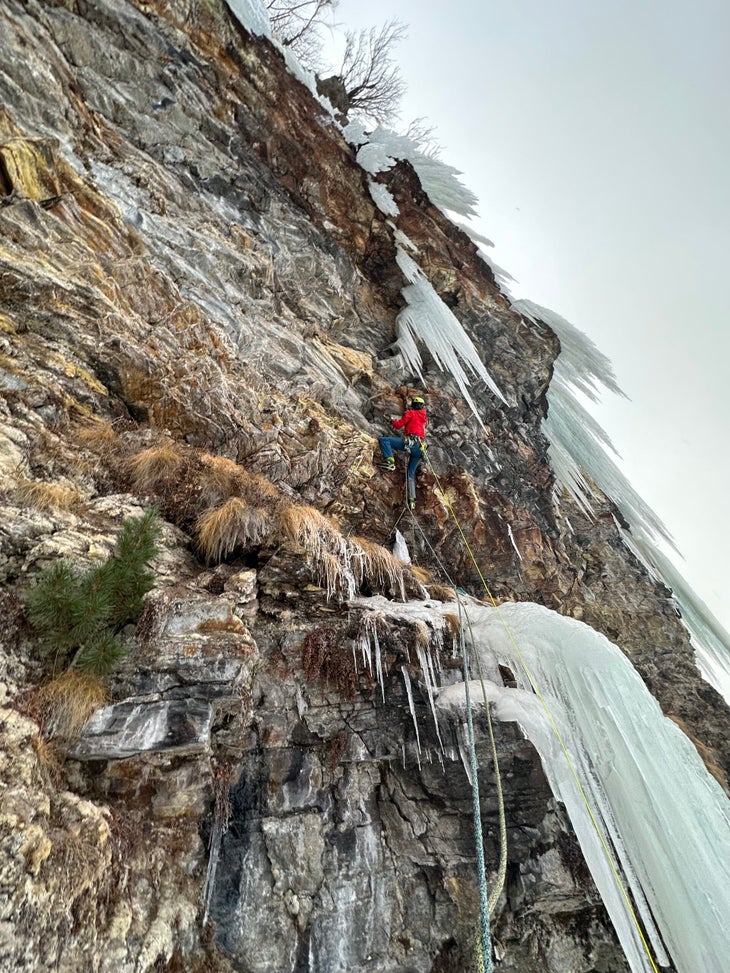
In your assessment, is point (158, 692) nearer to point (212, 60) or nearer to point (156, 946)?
point (156, 946)

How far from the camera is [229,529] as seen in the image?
4.17 meters

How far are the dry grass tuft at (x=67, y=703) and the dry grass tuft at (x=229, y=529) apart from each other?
4.85 ft

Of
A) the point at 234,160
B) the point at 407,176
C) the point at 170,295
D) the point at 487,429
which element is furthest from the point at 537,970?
the point at 407,176

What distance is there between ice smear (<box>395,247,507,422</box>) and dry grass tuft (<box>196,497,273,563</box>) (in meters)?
5.87

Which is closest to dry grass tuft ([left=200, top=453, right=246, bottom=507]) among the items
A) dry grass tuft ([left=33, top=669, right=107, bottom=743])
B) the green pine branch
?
the green pine branch

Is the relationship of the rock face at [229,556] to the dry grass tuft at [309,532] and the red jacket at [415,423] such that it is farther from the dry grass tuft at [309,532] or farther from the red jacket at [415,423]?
the red jacket at [415,423]

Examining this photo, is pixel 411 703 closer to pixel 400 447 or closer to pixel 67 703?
pixel 67 703

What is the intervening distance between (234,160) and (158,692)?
899cm

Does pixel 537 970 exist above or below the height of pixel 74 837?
above

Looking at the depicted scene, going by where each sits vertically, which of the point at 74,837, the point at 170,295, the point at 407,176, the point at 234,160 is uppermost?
the point at 407,176

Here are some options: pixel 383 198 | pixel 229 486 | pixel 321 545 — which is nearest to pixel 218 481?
pixel 229 486

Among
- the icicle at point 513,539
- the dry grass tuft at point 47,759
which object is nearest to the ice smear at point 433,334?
the icicle at point 513,539

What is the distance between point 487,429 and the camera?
372 inches

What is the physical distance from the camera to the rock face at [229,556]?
8.61 feet
